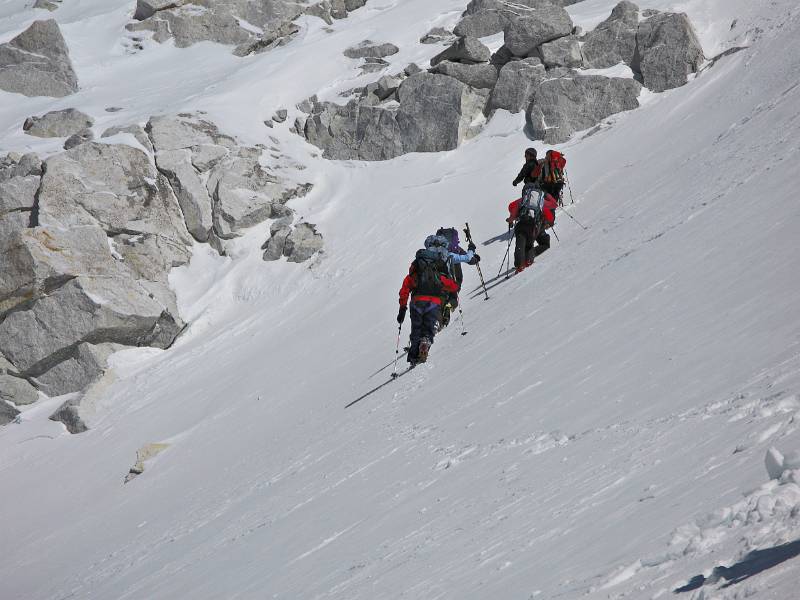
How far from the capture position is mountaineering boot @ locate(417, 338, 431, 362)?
11477mm

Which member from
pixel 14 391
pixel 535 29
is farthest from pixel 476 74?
pixel 14 391

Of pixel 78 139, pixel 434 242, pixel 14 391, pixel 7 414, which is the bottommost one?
pixel 7 414

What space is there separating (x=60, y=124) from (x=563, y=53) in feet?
51.6

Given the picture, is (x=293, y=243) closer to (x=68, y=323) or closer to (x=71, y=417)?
(x=68, y=323)

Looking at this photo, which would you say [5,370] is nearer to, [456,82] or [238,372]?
[238,372]

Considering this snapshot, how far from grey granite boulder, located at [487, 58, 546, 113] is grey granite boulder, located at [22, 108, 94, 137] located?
42.2 feet

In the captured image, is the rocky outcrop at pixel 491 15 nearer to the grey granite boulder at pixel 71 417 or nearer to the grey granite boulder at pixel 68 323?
the grey granite boulder at pixel 68 323

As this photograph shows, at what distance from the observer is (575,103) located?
2147 centimetres

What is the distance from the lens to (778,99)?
1428 centimetres

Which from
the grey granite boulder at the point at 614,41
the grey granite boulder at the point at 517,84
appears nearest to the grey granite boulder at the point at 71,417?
the grey granite boulder at the point at 517,84

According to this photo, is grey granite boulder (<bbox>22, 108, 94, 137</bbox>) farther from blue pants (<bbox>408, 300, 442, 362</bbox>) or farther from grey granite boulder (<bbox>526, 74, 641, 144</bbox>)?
blue pants (<bbox>408, 300, 442, 362</bbox>)

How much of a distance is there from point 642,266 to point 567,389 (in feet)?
11.1

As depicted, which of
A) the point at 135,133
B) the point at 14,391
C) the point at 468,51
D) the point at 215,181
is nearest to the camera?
the point at 14,391

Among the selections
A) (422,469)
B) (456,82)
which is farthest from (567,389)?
(456,82)
